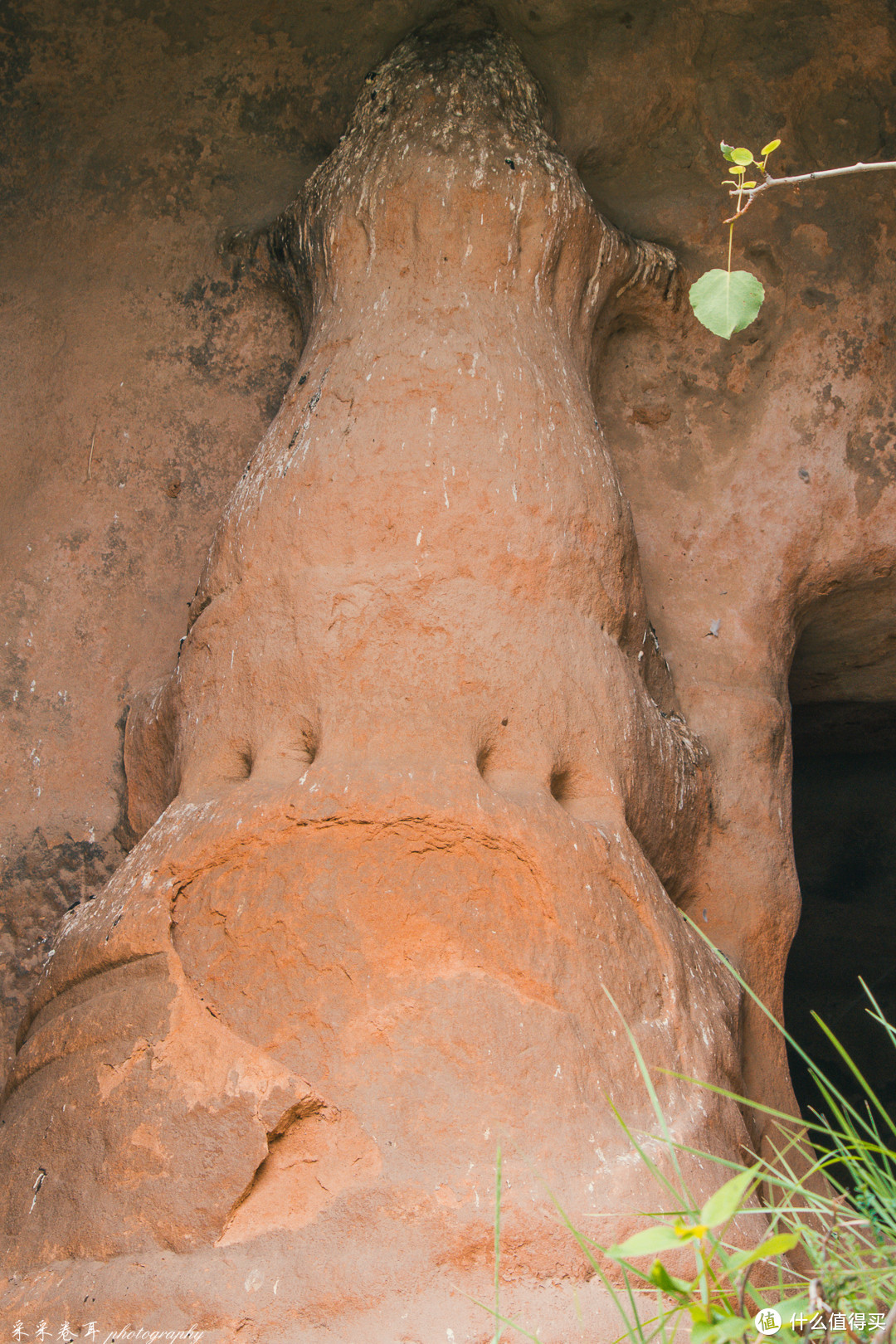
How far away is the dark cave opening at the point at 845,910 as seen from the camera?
5.10 meters

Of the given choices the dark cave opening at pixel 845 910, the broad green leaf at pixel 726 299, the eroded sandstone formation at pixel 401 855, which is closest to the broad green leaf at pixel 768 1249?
the eroded sandstone formation at pixel 401 855

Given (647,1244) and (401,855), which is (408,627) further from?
(647,1244)

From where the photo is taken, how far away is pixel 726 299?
4.47 feet

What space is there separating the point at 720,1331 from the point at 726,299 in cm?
107

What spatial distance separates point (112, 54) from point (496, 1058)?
8.63 feet

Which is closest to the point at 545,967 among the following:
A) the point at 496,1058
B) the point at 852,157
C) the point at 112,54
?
the point at 496,1058

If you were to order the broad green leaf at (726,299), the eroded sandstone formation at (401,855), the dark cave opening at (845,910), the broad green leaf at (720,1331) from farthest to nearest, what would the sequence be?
the dark cave opening at (845,910)
the eroded sandstone formation at (401,855)
the broad green leaf at (726,299)
the broad green leaf at (720,1331)

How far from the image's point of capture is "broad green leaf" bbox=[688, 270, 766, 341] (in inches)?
53.3

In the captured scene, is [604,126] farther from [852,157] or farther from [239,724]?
[239,724]

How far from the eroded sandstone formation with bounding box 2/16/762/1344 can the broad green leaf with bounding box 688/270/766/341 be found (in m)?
0.81

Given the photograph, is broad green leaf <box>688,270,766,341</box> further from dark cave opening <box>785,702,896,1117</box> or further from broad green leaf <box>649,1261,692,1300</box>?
dark cave opening <box>785,702,896,1117</box>

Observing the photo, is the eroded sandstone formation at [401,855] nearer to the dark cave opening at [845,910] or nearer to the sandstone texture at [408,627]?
the sandstone texture at [408,627]

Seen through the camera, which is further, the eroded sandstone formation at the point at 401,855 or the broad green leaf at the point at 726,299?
the eroded sandstone formation at the point at 401,855

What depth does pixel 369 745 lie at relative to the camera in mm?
1923
